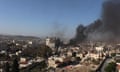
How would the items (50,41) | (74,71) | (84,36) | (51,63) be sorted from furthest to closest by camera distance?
(50,41), (84,36), (51,63), (74,71)

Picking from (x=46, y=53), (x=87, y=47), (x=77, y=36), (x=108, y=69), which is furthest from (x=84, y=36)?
(x=87, y=47)

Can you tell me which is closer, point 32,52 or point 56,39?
point 32,52

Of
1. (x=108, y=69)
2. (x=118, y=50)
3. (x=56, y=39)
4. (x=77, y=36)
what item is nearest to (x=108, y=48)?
(x=118, y=50)

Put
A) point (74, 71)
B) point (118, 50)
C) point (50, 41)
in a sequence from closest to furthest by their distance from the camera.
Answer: point (74, 71)
point (118, 50)
point (50, 41)

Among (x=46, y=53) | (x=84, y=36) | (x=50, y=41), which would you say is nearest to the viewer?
(x=84, y=36)

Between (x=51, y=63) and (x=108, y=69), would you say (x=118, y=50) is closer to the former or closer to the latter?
(x=51, y=63)

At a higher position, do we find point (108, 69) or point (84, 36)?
point (84, 36)

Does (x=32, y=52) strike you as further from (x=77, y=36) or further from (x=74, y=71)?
(x=74, y=71)

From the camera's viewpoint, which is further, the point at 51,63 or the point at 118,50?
the point at 118,50

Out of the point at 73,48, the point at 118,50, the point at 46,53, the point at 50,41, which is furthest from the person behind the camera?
the point at 50,41
